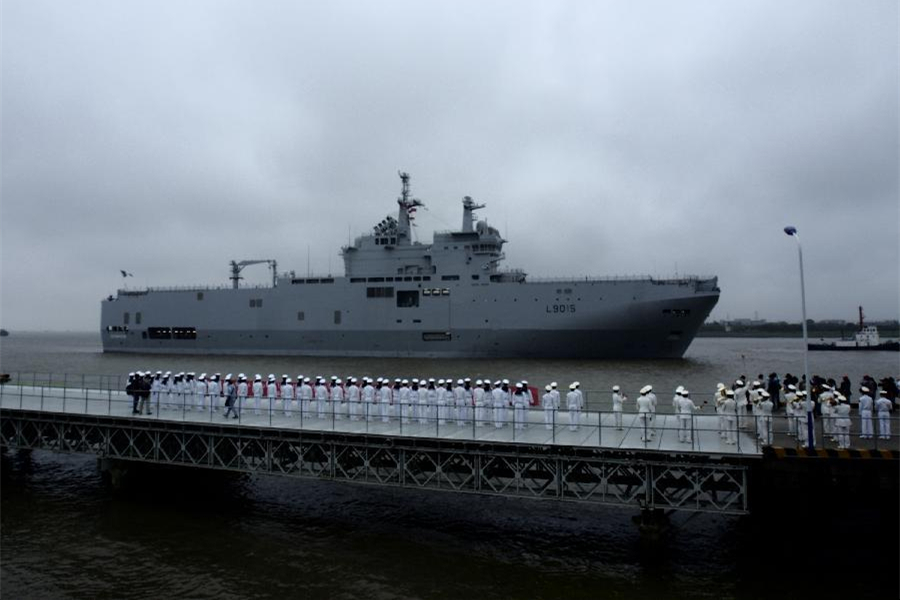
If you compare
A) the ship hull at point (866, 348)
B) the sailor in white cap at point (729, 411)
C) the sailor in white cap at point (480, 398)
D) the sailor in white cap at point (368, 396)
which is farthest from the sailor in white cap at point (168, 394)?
the ship hull at point (866, 348)

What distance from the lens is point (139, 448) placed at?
634 inches

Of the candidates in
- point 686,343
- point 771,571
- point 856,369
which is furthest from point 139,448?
point 856,369

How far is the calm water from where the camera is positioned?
10.9 meters

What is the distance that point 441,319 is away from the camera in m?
53.2

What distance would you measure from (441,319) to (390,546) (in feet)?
133

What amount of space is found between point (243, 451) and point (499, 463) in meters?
7.07

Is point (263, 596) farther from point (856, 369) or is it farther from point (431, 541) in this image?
point (856, 369)

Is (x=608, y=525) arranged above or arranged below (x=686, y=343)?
below

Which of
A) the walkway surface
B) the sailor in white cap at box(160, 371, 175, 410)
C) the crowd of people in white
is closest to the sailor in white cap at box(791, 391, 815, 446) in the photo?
the crowd of people in white

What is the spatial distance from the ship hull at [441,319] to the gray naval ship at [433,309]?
0.32 ft

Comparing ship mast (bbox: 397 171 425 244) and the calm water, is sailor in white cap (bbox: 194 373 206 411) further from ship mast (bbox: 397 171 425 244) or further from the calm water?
ship mast (bbox: 397 171 425 244)

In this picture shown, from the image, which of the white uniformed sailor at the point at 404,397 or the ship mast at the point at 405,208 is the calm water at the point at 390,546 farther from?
the ship mast at the point at 405,208

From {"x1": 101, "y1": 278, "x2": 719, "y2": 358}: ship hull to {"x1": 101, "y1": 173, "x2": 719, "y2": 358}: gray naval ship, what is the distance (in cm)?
10

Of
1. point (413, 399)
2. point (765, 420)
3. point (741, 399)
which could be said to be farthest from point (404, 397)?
point (741, 399)
